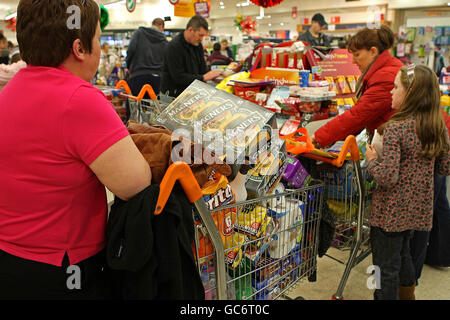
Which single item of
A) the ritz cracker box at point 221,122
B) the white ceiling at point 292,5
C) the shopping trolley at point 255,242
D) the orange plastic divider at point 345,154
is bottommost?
the shopping trolley at point 255,242

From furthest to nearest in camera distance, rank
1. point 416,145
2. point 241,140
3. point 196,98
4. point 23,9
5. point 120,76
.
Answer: point 120,76, point 416,145, point 196,98, point 241,140, point 23,9

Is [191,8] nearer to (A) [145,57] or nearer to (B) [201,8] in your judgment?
(B) [201,8]

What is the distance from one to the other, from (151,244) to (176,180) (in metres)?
0.21

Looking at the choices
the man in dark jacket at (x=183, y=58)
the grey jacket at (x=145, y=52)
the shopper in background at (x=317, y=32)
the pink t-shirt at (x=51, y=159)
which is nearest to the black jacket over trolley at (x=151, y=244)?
the pink t-shirt at (x=51, y=159)

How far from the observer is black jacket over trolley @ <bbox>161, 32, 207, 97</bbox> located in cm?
423

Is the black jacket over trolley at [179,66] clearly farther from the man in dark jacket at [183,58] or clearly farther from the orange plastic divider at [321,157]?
the orange plastic divider at [321,157]

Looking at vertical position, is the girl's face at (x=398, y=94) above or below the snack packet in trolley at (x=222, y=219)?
above

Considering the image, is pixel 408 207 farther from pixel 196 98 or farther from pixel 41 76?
pixel 41 76

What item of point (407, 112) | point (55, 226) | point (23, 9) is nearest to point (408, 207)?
point (407, 112)

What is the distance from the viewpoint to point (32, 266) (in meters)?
1.17

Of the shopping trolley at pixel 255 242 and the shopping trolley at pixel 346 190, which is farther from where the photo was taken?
the shopping trolley at pixel 346 190

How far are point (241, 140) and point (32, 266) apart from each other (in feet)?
2.75

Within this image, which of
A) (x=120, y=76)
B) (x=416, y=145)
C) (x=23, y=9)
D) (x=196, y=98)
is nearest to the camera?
(x=23, y=9)

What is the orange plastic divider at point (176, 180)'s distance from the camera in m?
1.14
